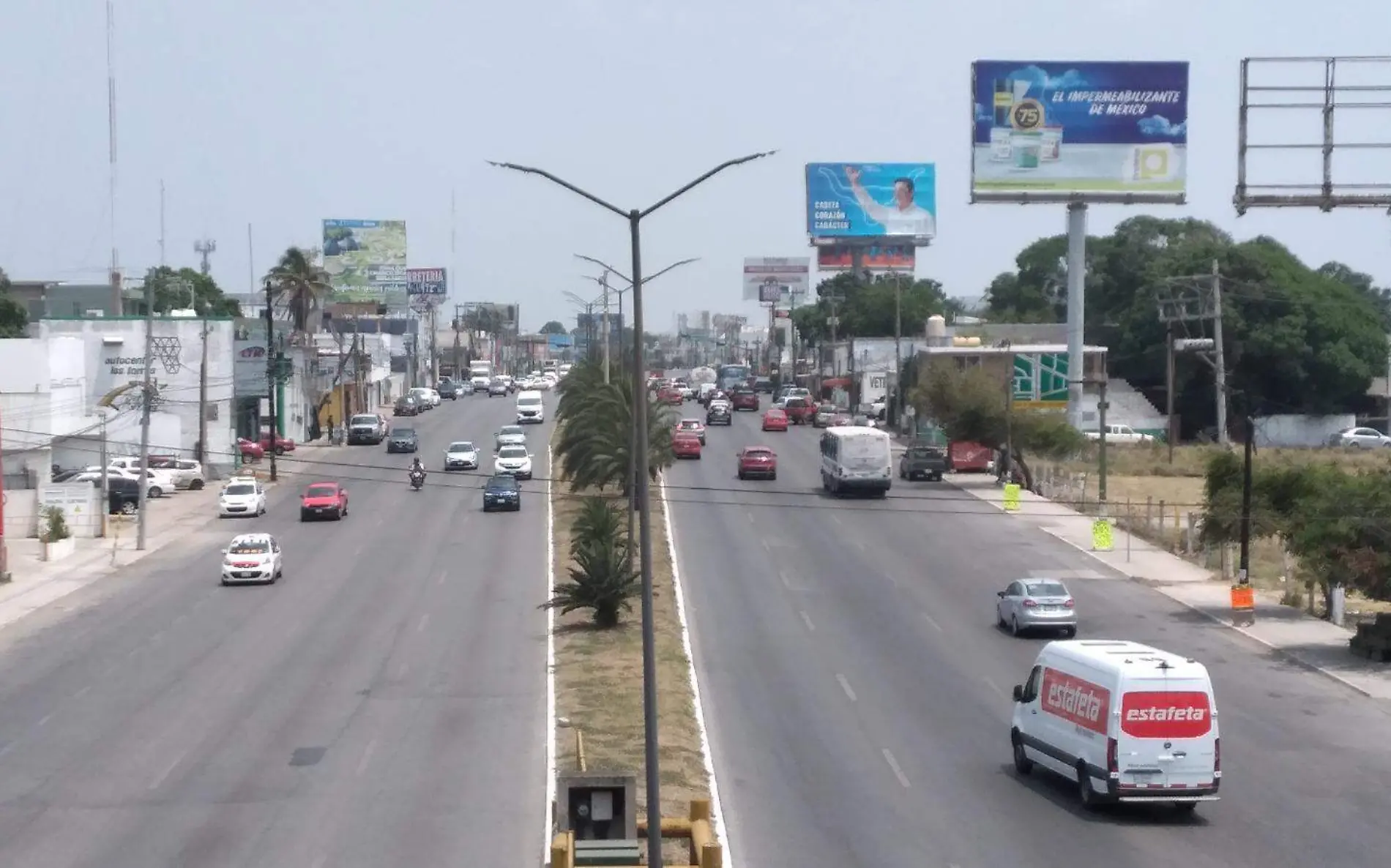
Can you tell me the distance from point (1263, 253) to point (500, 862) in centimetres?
9820

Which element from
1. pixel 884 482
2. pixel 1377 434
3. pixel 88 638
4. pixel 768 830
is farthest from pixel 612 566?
pixel 1377 434

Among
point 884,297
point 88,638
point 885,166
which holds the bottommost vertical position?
point 88,638

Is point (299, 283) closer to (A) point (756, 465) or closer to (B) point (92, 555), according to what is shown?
(A) point (756, 465)

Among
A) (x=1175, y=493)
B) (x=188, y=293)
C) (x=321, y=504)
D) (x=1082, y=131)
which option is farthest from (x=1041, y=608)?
(x=188, y=293)

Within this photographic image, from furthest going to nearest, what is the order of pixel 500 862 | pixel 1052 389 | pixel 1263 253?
1. pixel 1263 253
2. pixel 1052 389
3. pixel 500 862

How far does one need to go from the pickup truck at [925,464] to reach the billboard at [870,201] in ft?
231

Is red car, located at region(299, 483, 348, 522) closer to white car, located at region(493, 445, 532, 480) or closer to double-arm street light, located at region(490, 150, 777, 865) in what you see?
white car, located at region(493, 445, 532, 480)

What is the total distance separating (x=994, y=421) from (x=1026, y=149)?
19.1 metres

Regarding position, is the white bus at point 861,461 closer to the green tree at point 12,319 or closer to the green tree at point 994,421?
the green tree at point 994,421

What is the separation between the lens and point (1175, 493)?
70562mm

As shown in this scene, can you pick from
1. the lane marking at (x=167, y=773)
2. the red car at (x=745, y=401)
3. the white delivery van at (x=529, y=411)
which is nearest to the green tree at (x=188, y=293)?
the white delivery van at (x=529, y=411)

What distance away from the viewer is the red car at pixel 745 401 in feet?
394

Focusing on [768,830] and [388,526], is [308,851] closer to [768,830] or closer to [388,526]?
[768,830]

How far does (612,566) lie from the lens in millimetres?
39000
